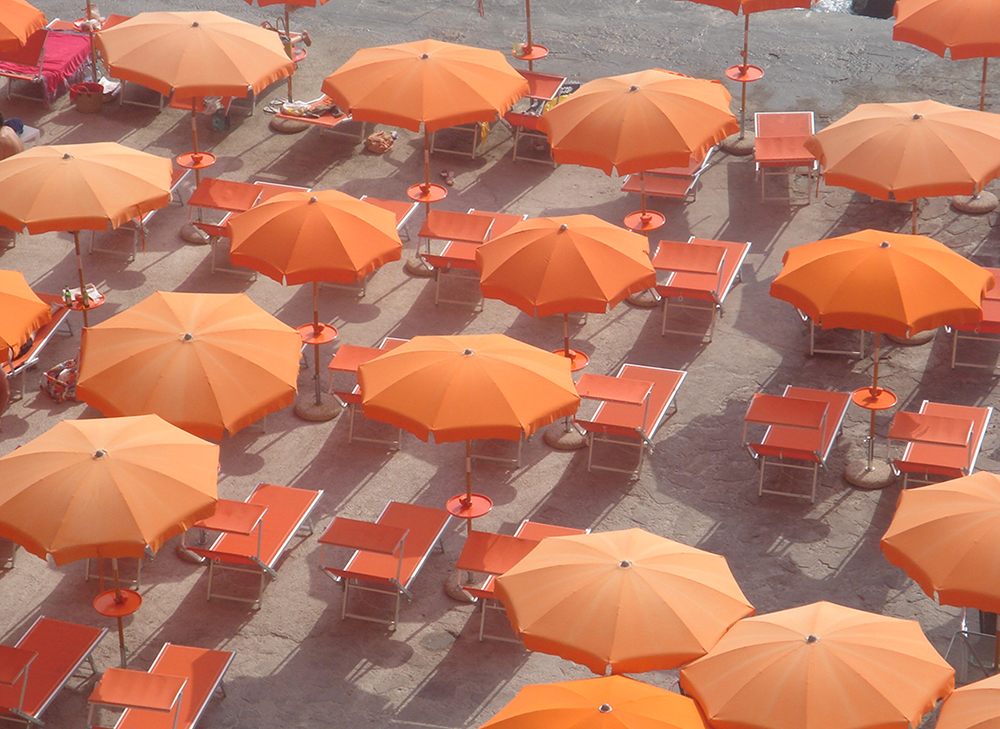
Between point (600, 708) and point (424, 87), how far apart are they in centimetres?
1038

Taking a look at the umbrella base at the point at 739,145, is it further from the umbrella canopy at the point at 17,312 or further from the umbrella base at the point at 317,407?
the umbrella canopy at the point at 17,312

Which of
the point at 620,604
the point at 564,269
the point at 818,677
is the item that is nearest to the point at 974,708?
the point at 818,677

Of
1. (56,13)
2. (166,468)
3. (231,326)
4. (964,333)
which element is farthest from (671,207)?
(56,13)

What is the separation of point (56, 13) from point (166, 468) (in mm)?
14797

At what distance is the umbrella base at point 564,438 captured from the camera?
16344mm

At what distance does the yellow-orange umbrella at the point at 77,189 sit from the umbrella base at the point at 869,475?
8393 millimetres

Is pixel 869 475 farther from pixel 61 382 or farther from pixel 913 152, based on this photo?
pixel 61 382

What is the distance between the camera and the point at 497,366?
544 inches

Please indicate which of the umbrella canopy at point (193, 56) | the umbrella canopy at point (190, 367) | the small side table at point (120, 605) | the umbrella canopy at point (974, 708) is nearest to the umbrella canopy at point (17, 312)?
the umbrella canopy at point (190, 367)

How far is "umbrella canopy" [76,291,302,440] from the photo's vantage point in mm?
13914

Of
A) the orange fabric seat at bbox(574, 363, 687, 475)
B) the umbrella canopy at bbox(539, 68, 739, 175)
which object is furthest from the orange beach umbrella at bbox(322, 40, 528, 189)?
the orange fabric seat at bbox(574, 363, 687, 475)

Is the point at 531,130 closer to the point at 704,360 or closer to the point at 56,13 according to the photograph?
the point at 704,360

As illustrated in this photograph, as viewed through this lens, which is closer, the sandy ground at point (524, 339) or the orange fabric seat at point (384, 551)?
the sandy ground at point (524, 339)

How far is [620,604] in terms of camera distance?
11.8m
